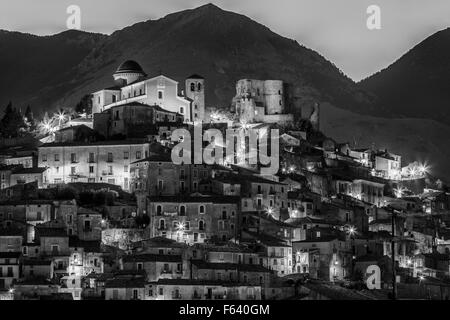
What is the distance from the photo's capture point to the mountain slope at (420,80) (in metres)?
154

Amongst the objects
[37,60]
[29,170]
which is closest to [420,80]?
[37,60]

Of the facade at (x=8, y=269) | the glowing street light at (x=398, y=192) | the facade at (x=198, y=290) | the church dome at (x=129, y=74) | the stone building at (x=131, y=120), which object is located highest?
the church dome at (x=129, y=74)

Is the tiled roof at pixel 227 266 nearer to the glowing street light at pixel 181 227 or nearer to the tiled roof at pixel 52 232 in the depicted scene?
the glowing street light at pixel 181 227

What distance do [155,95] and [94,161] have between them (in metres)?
Result: 12.4

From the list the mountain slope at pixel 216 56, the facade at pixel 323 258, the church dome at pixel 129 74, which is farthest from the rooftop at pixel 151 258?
the mountain slope at pixel 216 56

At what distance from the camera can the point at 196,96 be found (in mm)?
85625

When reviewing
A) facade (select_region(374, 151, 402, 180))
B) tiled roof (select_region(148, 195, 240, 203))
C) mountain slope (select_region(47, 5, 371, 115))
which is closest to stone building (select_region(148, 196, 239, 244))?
tiled roof (select_region(148, 195, 240, 203))

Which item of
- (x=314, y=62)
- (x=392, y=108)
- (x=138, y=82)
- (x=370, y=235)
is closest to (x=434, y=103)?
(x=392, y=108)

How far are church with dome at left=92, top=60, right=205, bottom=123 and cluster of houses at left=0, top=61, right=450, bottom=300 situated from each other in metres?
0.12

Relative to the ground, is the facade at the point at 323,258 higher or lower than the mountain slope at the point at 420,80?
lower

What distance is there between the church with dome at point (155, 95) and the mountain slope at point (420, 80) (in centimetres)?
6779

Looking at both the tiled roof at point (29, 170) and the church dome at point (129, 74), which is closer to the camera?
the tiled roof at point (29, 170)

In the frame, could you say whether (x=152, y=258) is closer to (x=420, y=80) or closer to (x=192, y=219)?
(x=192, y=219)
